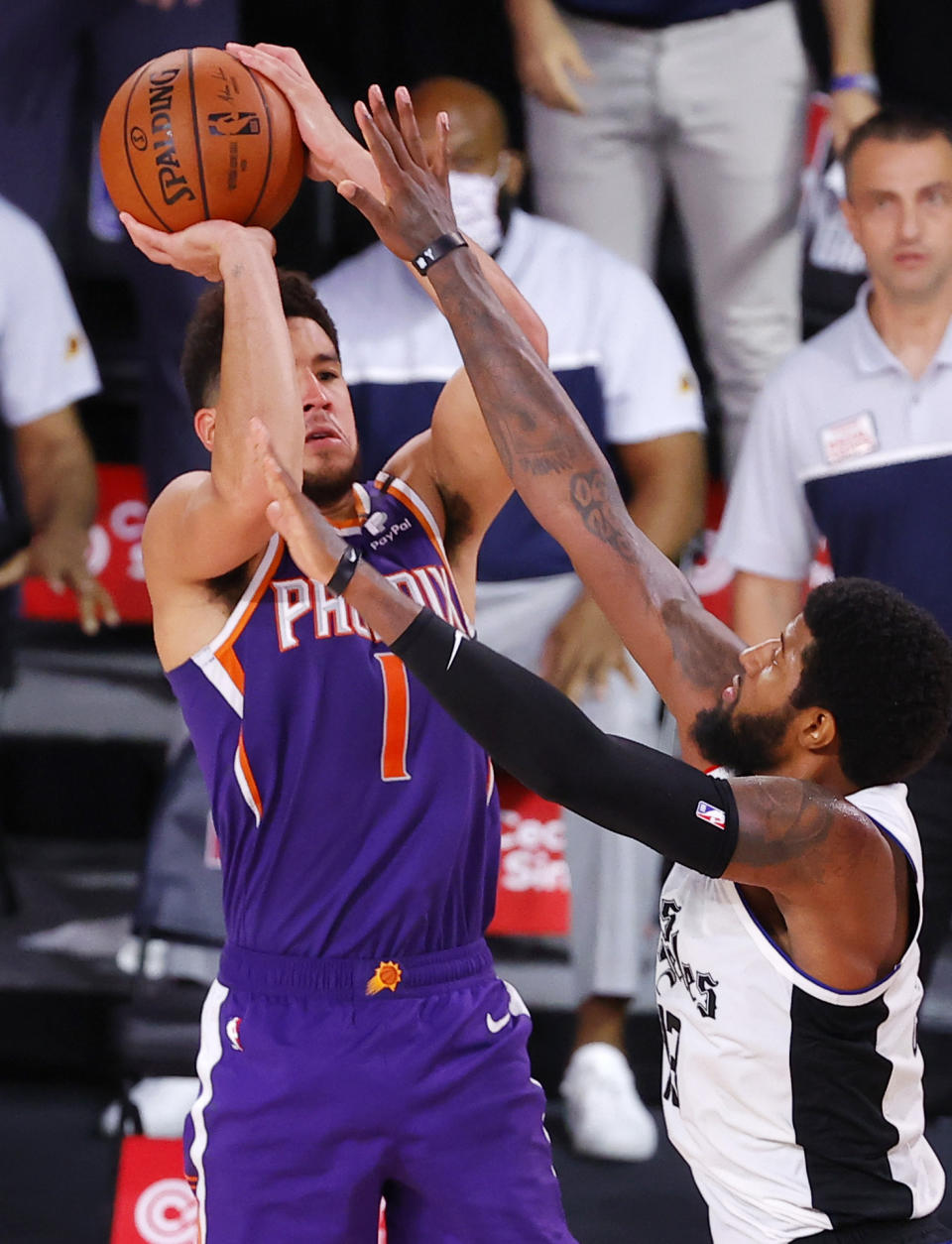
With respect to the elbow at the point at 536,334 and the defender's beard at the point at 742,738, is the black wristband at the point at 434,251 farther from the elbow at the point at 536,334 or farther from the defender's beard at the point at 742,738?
the defender's beard at the point at 742,738

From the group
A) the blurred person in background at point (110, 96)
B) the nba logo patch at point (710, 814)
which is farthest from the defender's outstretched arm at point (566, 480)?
the blurred person in background at point (110, 96)

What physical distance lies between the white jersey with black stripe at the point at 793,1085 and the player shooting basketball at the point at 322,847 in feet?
1.01

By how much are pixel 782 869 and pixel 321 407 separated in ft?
3.22

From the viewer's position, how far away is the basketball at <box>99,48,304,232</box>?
246 centimetres

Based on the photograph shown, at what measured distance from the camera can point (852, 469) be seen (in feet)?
13.7

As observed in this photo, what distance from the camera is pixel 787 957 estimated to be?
7.06 ft

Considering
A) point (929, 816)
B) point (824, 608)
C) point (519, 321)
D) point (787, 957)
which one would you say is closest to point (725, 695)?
point (824, 608)

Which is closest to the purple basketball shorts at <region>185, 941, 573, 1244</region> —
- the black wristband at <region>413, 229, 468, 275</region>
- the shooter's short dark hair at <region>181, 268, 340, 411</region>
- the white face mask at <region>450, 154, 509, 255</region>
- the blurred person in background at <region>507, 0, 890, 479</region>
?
the shooter's short dark hair at <region>181, 268, 340, 411</region>

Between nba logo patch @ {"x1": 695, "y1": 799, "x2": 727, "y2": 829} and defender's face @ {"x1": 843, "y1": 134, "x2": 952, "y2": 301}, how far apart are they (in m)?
2.63

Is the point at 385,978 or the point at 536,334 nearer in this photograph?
the point at 385,978

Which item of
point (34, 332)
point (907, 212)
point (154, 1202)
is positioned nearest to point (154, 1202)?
point (154, 1202)

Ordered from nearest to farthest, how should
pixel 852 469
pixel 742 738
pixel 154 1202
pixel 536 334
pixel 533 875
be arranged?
pixel 742 738 < pixel 536 334 < pixel 154 1202 < pixel 852 469 < pixel 533 875

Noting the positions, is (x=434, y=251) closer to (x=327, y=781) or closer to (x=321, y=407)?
Answer: (x=321, y=407)

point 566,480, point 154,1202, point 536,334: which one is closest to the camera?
point 566,480
